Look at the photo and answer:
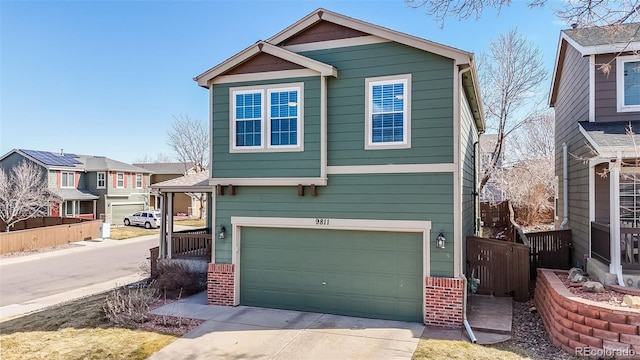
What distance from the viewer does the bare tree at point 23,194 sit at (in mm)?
26469

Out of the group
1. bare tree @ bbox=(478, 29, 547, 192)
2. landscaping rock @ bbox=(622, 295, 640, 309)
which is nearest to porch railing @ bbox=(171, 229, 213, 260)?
landscaping rock @ bbox=(622, 295, 640, 309)

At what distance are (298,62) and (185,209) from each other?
40.5m

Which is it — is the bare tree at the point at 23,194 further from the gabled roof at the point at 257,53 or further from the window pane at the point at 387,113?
the window pane at the point at 387,113

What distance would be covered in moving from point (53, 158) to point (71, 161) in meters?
1.48

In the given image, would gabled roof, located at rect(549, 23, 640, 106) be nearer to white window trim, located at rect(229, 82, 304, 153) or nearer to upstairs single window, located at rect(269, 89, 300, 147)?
white window trim, located at rect(229, 82, 304, 153)

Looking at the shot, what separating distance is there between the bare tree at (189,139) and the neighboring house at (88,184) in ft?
14.3

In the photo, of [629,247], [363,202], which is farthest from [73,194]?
[629,247]

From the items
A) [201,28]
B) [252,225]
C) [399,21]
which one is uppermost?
[201,28]

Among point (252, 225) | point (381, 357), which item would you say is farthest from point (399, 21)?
point (381, 357)

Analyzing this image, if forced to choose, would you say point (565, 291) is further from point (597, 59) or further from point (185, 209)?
point (185, 209)

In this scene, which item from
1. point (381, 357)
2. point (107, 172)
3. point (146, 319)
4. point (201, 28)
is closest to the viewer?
point (381, 357)

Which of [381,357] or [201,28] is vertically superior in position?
[201,28]

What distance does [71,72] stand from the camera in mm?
21422

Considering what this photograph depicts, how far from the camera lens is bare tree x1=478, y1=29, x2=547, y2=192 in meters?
20.2
